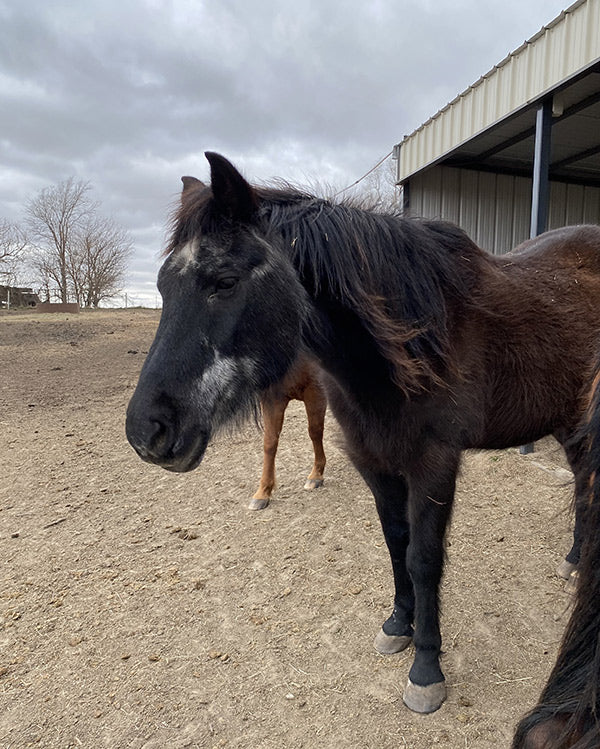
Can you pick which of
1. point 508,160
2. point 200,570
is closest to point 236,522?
point 200,570

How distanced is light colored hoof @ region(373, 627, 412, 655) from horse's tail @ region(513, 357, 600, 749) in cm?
170

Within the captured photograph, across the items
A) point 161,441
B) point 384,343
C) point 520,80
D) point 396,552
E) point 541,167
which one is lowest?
point 396,552

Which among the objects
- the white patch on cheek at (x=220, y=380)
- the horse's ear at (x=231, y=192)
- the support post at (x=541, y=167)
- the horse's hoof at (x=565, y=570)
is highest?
the support post at (x=541, y=167)

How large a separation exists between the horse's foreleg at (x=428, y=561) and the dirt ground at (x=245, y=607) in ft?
0.29

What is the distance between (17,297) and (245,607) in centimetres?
2826

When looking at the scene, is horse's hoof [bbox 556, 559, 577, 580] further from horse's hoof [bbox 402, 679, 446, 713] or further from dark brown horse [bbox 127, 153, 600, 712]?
horse's hoof [bbox 402, 679, 446, 713]

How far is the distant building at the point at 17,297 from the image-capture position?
80.8ft

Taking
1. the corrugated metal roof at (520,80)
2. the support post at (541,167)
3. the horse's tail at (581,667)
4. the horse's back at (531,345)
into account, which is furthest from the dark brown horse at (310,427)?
the corrugated metal roof at (520,80)

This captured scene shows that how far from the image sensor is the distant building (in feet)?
80.8

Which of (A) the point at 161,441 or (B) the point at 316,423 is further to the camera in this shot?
(B) the point at 316,423

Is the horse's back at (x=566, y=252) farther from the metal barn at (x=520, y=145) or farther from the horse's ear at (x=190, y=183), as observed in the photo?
the horse's ear at (x=190, y=183)

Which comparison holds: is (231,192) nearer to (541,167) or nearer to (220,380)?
(220,380)

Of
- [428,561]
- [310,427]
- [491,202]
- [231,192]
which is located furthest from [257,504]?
[491,202]

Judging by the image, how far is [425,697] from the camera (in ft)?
6.27
